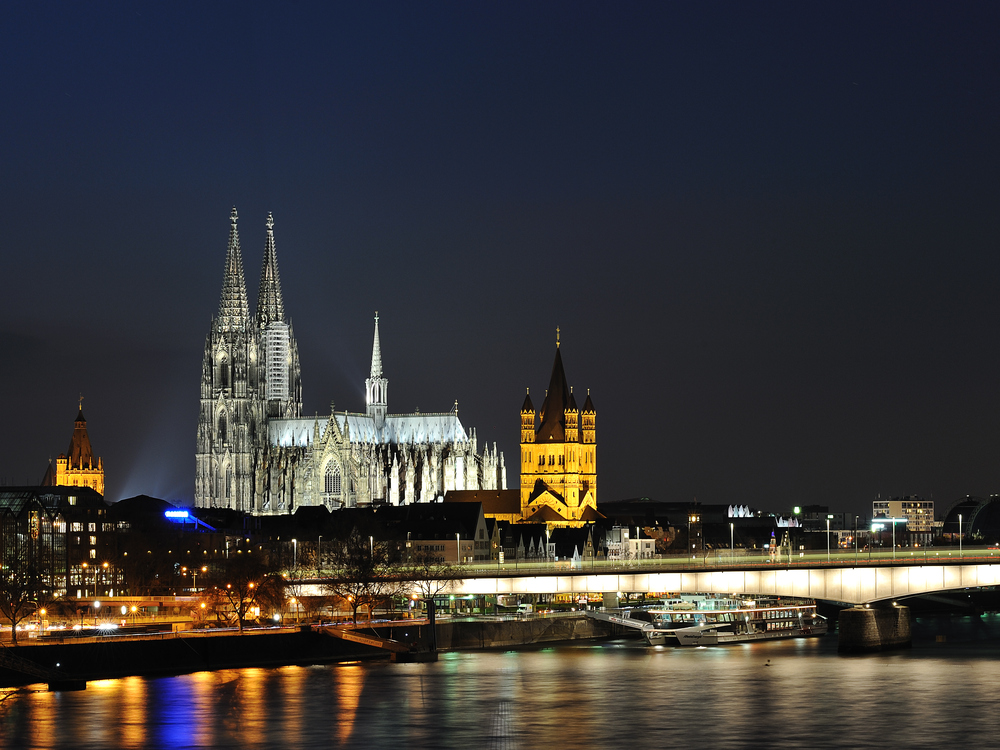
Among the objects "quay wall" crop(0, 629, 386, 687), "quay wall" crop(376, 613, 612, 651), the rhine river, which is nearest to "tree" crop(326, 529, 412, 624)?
"quay wall" crop(376, 613, 612, 651)

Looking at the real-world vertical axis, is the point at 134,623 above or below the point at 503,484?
below

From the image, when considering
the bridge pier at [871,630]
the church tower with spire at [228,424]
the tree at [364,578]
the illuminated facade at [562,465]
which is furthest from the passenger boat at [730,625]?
the church tower with spire at [228,424]

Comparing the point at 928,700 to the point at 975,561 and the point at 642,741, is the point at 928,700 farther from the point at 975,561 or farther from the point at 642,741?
the point at 975,561

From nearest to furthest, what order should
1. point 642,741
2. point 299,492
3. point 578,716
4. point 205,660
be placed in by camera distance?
point 642,741 → point 578,716 → point 205,660 → point 299,492

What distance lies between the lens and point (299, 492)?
196 meters

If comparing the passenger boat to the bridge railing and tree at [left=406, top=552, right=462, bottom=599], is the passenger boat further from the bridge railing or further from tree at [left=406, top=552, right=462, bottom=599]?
tree at [left=406, top=552, right=462, bottom=599]

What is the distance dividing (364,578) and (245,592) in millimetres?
10468

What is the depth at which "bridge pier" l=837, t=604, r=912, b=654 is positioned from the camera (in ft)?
314

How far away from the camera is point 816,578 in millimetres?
95688

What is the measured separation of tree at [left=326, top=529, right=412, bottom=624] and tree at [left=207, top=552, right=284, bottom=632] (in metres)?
4.78

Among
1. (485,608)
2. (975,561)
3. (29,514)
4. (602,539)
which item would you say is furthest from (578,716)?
(602,539)

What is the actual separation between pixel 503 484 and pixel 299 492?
76.8 feet

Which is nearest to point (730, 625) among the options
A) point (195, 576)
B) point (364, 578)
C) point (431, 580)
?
point (431, 580)

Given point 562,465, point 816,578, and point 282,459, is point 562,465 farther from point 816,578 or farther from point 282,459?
point 816,578
